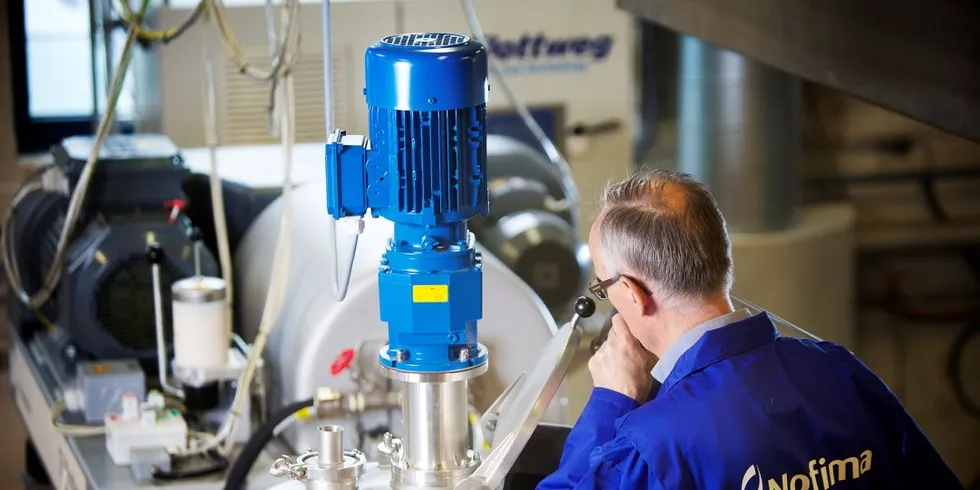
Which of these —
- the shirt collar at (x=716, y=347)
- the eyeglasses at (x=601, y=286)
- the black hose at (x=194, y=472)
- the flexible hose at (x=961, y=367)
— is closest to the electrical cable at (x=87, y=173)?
the black hose at (x=194, y=472)

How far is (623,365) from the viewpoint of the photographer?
156 cm

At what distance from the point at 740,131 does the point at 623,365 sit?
250 centimetres

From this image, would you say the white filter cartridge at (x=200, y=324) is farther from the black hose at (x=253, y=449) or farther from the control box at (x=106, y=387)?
the black hose at (x=253, y=449)

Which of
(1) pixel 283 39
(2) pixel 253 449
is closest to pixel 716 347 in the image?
(2) pixel 253 449

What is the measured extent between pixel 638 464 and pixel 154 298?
122cm

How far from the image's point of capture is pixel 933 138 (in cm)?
473

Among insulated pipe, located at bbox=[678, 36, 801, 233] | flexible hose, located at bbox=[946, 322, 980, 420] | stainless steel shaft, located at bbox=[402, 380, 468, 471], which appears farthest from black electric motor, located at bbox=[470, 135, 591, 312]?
flexible hose, located at bbox=[946, 322, 980, 420]

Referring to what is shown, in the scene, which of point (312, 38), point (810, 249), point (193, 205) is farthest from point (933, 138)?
point (193, 205)

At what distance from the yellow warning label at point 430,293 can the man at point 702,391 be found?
0.59 ft

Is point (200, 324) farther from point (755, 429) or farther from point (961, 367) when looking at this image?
point (961, 367)

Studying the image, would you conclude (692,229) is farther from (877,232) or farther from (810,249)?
(877,232)

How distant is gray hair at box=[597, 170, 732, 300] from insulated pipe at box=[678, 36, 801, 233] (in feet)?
8.11

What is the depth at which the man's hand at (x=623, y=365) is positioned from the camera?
1554 mm

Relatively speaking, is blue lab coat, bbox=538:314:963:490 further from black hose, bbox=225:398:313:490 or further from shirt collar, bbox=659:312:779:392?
black hose, bbox=225:398:313:490
